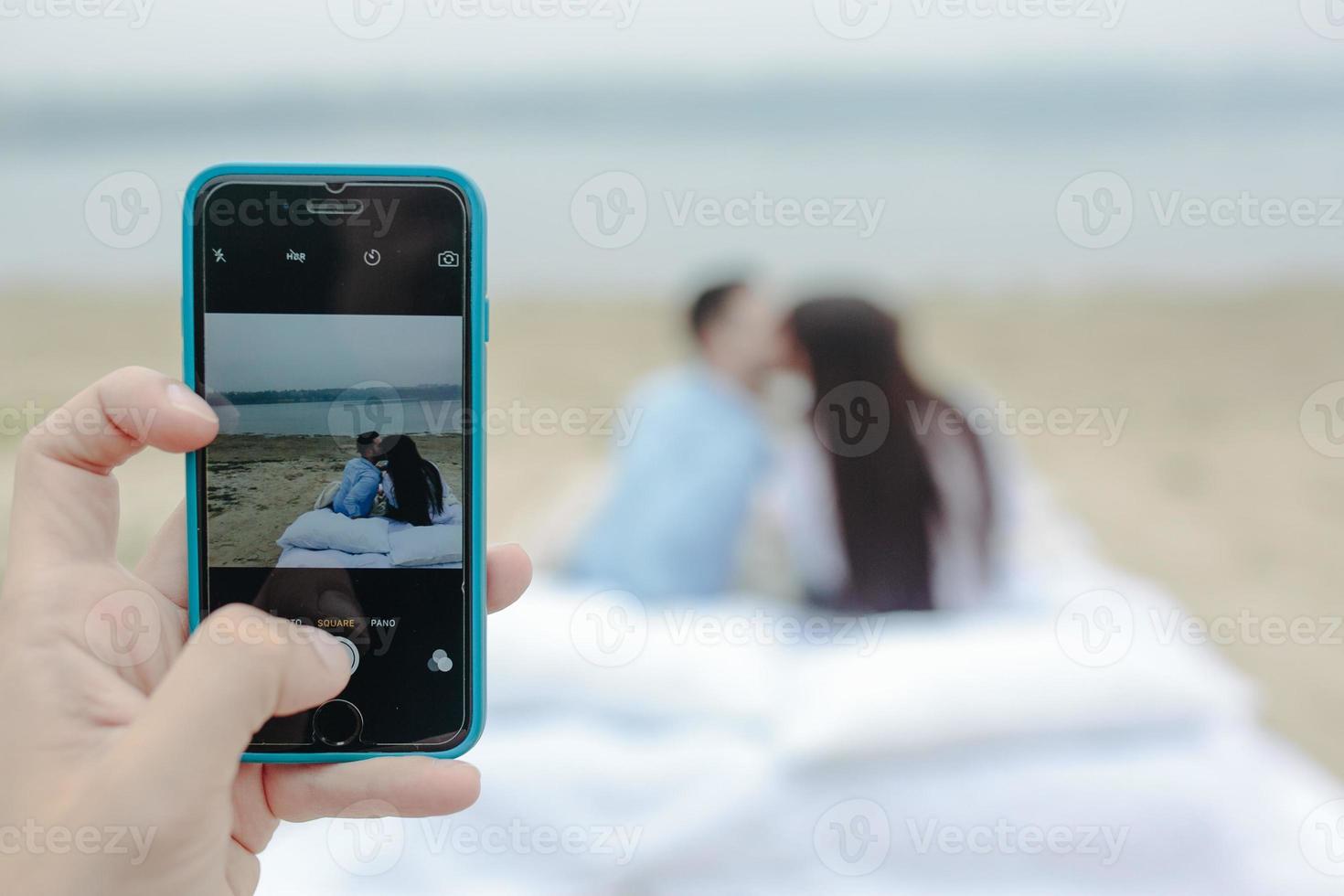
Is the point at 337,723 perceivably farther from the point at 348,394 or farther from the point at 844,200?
the point at 844,200

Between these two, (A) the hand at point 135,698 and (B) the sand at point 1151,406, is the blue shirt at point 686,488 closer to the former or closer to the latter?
(B) the sand at point 1151,406

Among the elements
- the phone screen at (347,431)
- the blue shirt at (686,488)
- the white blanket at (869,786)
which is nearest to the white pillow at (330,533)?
the phone screen at (347,431)

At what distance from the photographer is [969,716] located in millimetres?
642

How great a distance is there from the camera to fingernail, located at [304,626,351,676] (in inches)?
14.2

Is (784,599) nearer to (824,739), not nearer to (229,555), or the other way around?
(824,739)

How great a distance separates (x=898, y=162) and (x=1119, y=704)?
0.66 meters

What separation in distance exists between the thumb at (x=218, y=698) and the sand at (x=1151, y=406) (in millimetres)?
709

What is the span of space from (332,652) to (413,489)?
0.08 metres

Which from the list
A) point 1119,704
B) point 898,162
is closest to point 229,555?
point 1119,704

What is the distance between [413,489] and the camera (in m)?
0.40

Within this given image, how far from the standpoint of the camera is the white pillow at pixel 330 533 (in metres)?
0.40

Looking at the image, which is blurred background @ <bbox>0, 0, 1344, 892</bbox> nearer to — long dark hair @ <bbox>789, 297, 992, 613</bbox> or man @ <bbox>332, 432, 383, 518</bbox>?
long dark hair @ <bbox>789, 297, 992, 613</bbox>

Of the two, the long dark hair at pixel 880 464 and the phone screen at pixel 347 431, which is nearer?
the phone screen at pixel 347 431

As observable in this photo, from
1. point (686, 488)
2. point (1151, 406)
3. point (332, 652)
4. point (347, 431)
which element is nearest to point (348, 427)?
point (347, 431)
